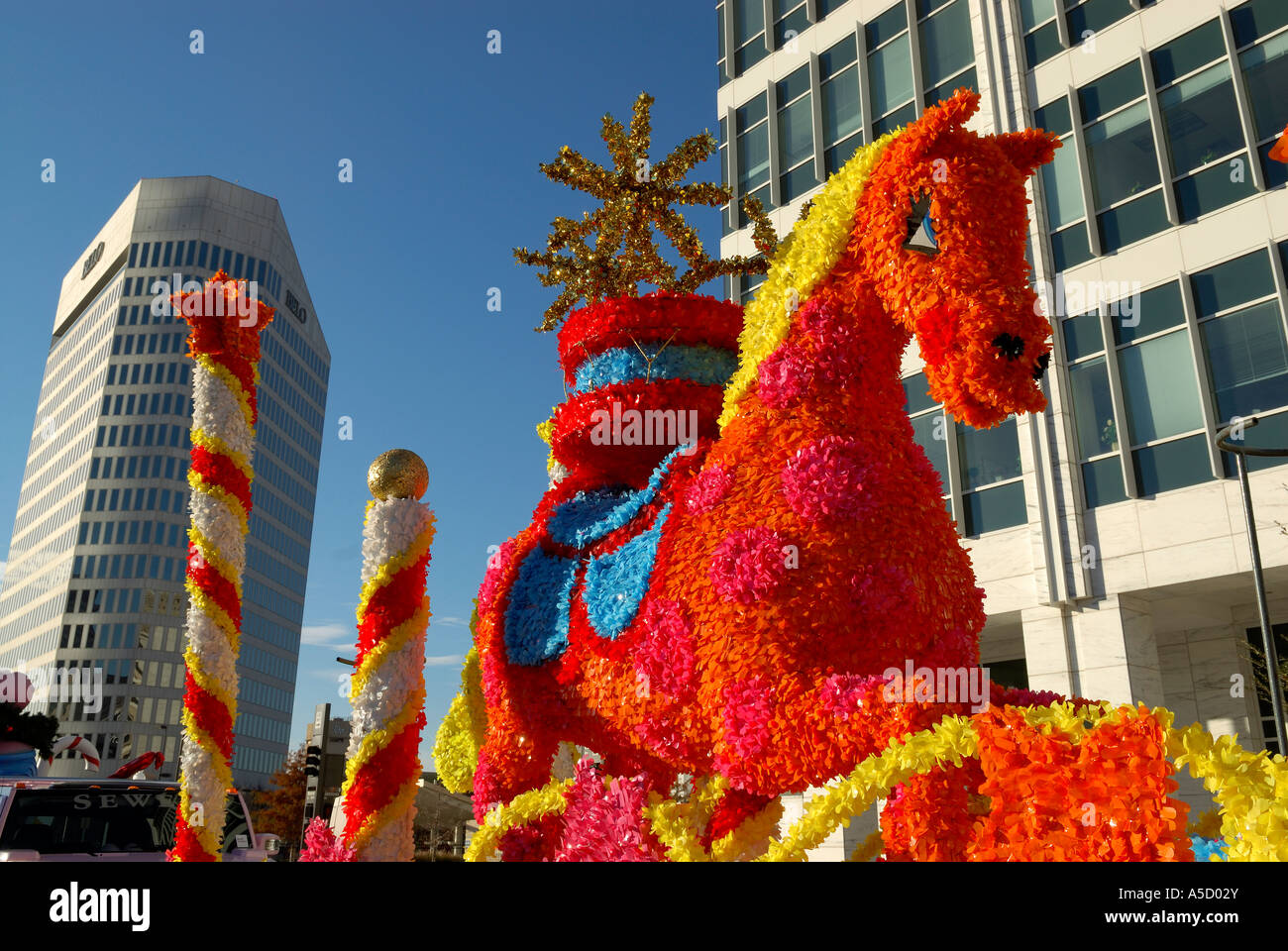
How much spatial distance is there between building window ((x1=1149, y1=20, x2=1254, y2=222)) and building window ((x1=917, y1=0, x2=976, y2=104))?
2.91 meters

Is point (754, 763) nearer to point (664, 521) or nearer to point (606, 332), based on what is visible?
point (664, 521)

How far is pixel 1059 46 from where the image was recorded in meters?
13.5

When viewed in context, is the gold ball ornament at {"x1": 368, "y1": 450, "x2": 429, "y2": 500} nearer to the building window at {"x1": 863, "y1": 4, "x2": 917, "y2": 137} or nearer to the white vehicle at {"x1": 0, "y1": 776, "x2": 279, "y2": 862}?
the white vehicle at {"x1": 0, "y1": 776, "x2": 279, "y2": 862}

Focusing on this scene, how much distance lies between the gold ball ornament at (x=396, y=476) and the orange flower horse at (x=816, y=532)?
35.0 inches

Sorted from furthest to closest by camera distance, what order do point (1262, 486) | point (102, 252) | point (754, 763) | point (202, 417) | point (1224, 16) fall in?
1. point (102, 252)
2. point (1224, 16)
3. point (1262, 486)
4. point (202, 417)
5. point (754, 763)

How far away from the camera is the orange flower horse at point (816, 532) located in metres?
2.52

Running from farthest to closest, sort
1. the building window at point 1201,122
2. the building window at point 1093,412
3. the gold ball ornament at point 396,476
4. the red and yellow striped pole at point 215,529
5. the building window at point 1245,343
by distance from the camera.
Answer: the building window at point 1093,412 → the building window at point 1201,122 → the building window at point 1245,343 → the red and yellow striped pole at point 215,529 → the gold ball ornament at point 396,476

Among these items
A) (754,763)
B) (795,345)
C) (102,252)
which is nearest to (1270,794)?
(754,763)

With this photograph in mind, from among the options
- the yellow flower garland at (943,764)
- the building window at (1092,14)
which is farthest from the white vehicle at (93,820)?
the building window at (1092,14)

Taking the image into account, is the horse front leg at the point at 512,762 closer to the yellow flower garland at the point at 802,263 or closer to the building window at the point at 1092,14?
the yellow flower garland at the point at 802,263

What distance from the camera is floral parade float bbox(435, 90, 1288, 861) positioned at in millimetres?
1976

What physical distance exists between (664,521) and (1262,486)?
10231mm

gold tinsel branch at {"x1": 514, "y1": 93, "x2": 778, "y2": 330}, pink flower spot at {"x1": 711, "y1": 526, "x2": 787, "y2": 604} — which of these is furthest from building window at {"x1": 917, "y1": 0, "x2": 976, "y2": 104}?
pink flower spot at {"x1": 711, "y1": 526, "x2": 787, "y2": 604}

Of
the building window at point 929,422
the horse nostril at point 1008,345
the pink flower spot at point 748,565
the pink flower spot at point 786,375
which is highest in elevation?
the building window at point 929,422
